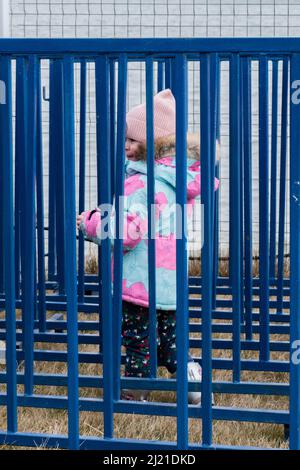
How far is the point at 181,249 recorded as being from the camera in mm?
2854

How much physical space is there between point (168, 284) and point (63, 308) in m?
1.42

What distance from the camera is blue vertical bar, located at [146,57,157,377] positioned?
303 centimetres

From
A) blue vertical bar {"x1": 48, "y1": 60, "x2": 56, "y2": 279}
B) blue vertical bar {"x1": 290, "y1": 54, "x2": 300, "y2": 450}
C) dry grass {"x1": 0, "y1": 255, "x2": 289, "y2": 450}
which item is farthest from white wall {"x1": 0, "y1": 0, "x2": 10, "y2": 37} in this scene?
blue vertical bar {"x1": 290, "y1": 54, "x2": 300, "y2": 450}

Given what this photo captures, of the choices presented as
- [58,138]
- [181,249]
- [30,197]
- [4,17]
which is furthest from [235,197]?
[4,17]

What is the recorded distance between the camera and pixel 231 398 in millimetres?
4039

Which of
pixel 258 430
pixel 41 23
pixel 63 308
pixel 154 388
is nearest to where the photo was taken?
pixel 258 430

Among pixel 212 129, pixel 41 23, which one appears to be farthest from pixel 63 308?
pixel 41 23

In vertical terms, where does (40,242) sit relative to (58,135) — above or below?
below

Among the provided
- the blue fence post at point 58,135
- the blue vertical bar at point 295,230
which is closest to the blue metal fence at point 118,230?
the blue vertical bar at point 295,230

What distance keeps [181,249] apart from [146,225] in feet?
3.13

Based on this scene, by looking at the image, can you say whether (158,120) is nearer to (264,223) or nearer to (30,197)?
(264,223)

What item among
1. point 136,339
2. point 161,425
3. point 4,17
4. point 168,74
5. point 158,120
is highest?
point 4,17

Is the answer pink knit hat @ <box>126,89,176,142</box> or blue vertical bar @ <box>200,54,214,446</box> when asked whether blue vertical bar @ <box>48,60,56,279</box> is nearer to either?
pink knit hat @ <box>126,89,176,142</box>

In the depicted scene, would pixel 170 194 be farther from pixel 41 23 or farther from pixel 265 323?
pixel 41 23
